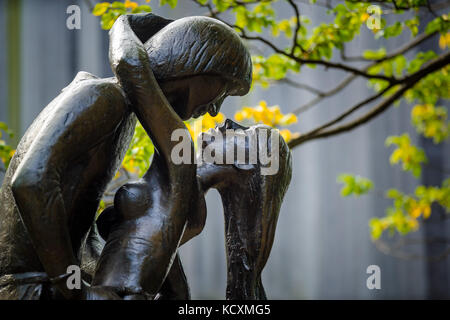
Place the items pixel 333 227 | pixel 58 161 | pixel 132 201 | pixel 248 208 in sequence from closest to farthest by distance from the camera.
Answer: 1. pixel 58 161
2. pixel 132 201
3. pixel 248 208
4. pixel 333 227

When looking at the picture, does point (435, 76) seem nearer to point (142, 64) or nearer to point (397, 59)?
point (397, 59)

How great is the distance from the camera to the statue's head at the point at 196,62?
4.32ft

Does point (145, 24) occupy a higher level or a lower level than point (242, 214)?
higher

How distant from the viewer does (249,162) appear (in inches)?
54.2

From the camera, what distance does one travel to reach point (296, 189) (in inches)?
223

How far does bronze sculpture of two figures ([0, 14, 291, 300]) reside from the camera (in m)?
1.15

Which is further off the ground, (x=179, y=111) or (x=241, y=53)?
(x=241, y=53)

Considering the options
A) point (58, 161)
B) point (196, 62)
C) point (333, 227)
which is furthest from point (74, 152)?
point (333, 227)

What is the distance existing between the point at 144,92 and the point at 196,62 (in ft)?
0.45

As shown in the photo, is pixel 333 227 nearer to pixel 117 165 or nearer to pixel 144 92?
pixel 117 165

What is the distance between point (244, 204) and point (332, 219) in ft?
14.6

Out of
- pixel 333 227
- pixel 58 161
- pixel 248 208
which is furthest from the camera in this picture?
pixel 333 227
